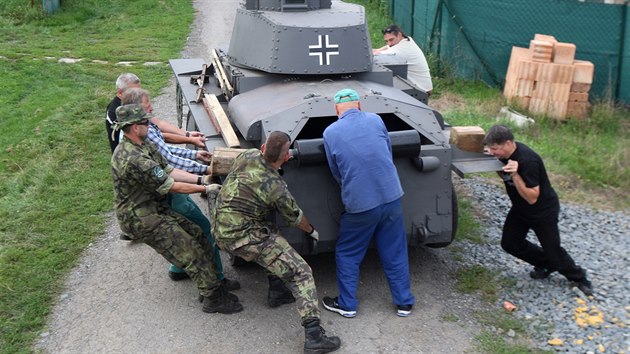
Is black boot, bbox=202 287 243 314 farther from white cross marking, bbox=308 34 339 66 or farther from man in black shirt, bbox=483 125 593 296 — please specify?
white cross marking, bbox=308 34 339 66

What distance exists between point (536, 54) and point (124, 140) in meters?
7.54

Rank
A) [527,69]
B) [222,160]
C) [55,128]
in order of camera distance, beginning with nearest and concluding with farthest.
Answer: [222,160]
[55,128]
[527,69]

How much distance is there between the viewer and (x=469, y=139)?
6.74 meters

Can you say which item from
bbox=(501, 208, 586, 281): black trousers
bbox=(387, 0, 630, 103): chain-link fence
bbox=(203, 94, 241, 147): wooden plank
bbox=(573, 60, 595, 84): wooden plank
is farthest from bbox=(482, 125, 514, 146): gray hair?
bbox=(387, 0, 630, 103): chain-link fence

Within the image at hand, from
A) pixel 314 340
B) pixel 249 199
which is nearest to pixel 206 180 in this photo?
pixel 249 199

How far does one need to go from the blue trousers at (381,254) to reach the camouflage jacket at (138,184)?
1.47m

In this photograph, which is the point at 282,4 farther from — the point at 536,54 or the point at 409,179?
the point at 536,54

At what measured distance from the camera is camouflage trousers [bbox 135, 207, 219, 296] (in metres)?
6.05

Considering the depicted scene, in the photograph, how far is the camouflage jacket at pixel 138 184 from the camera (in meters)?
5.84

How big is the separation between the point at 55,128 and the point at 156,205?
573 cm

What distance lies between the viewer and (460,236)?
25.5 ft

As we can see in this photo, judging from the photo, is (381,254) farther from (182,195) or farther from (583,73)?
(583,73)

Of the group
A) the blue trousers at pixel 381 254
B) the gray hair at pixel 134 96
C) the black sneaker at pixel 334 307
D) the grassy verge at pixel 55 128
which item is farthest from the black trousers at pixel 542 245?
the grassy verge at pixel 55 128

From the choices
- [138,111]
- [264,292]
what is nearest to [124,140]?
[138,111]
